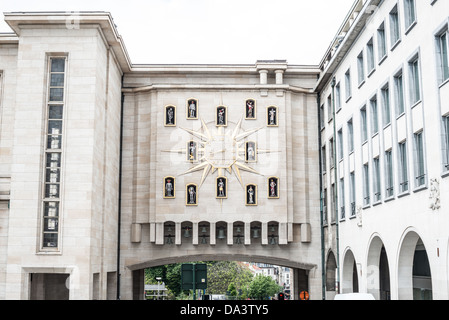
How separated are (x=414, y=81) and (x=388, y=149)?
3884 millimetres

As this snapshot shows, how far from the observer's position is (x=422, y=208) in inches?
846

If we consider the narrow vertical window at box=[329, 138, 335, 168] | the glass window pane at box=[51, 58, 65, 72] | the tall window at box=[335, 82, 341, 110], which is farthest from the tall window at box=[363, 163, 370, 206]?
the glass window pane at box=[51, 58, 65, 72]

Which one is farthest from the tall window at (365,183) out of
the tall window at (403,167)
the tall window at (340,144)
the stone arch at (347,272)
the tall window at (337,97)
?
the tall window at (337,97)

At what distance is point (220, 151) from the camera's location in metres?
37.4

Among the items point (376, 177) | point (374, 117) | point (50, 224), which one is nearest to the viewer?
point (376, 177)

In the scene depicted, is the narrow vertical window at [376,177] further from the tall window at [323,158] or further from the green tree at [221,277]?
the green tree at [221,277]

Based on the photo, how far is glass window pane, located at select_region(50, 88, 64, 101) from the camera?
3119cm

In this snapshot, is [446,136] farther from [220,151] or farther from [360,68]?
[220,151]

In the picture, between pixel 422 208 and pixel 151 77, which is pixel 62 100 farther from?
pixel 422 208

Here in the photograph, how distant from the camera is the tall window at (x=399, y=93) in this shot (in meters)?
24.6

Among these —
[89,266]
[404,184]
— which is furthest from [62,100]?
[404,184]

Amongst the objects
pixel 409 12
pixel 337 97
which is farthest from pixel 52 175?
pixel 409 12

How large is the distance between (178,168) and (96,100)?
7997 mm

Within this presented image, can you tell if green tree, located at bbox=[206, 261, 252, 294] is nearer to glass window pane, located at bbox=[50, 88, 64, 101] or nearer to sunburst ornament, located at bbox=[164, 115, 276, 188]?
sunburst ornament, located at bbox=[164, 115, 276, 188]
